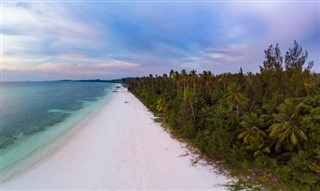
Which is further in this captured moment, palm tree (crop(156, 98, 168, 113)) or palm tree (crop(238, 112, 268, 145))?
palm tree (crop(156, 98, 168, 113))

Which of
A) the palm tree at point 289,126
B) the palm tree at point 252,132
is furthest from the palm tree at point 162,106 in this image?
the palm tree at point 289,126

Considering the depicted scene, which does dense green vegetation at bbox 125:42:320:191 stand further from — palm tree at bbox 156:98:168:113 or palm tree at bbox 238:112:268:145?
palm tree at bbox 156:98:168:113

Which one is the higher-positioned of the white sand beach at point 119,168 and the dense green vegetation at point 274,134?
the dense green vegetation at point 274,134

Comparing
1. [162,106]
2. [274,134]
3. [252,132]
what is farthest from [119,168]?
[162,106]

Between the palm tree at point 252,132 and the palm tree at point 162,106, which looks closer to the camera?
the palm tree at point 252,132

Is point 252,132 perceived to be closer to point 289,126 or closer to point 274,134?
point 274,134

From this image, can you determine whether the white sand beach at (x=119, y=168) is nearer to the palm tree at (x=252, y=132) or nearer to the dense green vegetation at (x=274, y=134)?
the dense green vegetation at (x=274, y=134)

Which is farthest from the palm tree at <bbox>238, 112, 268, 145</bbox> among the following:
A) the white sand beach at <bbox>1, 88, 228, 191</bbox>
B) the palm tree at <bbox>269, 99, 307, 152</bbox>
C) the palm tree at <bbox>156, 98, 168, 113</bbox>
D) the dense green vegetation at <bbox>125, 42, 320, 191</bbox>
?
the palm tree at <bbox>156, 98, 168, 113</bbox>

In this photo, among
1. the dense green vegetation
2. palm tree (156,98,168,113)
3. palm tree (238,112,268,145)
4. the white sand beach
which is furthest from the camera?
palm tree (156,98,168,113)

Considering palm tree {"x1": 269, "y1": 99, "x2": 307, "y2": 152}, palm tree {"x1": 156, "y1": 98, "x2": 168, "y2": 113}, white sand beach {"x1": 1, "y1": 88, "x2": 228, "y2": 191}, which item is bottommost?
white sand beach {"x1": 1, "y1": 88, "x2": 228, "y2": 191}
